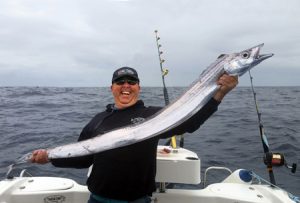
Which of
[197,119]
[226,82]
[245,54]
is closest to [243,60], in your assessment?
[245,54]

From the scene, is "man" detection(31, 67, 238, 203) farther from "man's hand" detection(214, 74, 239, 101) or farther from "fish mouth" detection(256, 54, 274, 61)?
"fish mouth" detection(256, 54, 274, 61)

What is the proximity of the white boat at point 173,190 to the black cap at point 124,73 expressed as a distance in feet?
3.74

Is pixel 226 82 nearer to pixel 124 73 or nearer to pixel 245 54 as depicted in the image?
pixel 245 54

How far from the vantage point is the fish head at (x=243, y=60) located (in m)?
2.77

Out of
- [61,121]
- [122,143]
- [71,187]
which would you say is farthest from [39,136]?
[122,143]

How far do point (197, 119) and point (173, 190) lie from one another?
1474 mm

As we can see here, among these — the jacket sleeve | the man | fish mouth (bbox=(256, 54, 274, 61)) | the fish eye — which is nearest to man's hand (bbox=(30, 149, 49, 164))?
the man

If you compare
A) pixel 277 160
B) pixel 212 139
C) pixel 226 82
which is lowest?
pixel 212 139

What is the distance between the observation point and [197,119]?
348 cm

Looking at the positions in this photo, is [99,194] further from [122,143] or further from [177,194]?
[177,194]

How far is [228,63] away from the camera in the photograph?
2.92 metres

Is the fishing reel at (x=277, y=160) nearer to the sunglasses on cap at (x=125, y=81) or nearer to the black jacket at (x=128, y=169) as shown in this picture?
the black jacket at (x=128, y=169)

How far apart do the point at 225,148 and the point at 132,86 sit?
739 cm

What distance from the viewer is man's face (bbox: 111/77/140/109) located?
154 inches
